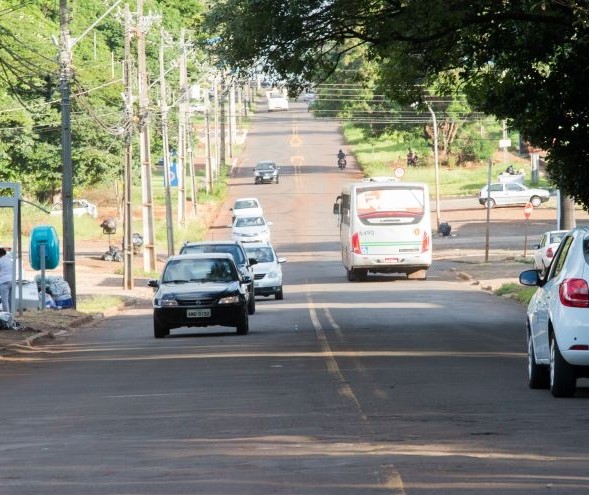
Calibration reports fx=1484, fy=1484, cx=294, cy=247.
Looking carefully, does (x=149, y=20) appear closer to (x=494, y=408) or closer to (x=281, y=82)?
(x=281, y=82)

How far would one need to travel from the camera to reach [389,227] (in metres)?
50.2

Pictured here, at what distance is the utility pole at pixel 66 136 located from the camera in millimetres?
36125

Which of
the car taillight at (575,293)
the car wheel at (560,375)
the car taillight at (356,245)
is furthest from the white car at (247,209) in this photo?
the car taillight at (575,293)

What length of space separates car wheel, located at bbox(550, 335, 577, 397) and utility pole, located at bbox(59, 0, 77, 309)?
23.2 meters

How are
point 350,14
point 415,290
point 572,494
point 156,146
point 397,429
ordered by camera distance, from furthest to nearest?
point 156,146 → point 415,290 → point 350,14 → point 397,429 → point 572,494

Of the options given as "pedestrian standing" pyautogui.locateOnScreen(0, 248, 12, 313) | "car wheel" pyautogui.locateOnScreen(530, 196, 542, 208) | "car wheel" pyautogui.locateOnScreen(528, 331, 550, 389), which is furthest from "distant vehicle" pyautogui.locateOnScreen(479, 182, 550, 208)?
"car wheel" pyautogui.locateOnScreen(528, 331, 550, 389)

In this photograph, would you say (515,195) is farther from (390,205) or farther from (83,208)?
(390,205)

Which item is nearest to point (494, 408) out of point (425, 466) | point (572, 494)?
point (425, 466)

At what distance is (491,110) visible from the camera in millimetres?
28250

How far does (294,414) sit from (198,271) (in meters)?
15.3

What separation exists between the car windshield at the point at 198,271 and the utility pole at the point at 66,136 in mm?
8226

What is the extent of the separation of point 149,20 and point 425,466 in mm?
43658

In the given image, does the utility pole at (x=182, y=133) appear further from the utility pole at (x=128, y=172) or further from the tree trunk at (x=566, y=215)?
the tree trunk at (x=566, y=215)

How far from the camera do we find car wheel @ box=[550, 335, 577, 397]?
14352mm
